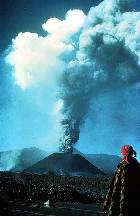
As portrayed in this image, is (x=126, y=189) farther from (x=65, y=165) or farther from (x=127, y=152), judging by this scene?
(x=65, y=165)

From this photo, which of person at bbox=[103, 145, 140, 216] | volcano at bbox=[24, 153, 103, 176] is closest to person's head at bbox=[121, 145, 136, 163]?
person at bbox=[103, 145, 140, 216]

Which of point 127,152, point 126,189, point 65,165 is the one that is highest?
point 65,165

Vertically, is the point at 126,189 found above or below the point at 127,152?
below

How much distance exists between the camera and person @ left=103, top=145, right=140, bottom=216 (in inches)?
347

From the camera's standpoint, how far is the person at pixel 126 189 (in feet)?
28.9

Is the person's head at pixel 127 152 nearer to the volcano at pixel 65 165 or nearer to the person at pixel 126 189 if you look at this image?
the person at pixel 126 189

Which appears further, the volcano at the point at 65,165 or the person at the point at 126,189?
the volcano at the point at 65,165

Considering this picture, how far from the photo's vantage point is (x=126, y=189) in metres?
8.91

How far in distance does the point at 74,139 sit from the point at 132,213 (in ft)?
402

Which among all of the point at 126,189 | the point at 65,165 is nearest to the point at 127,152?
the point at 126,189

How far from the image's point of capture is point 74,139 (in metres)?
131

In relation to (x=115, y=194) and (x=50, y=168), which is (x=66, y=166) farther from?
(x=115, y=194)

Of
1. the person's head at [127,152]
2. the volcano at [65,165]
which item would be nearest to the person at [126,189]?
the person's head at [127,152]

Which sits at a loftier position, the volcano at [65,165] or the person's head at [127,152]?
the volcano at [65,165]
